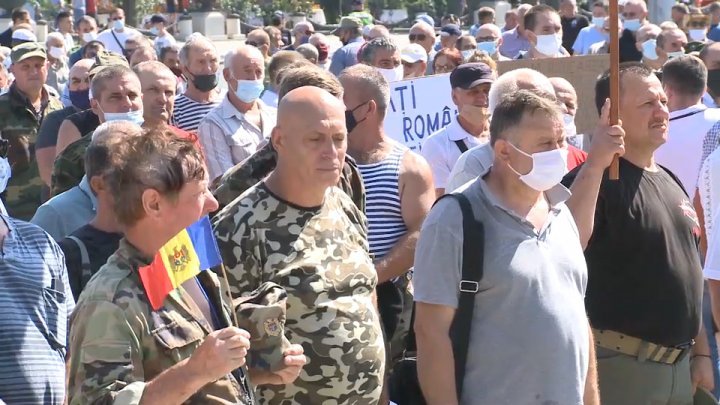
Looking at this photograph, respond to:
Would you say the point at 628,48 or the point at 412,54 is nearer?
the point at 412,54

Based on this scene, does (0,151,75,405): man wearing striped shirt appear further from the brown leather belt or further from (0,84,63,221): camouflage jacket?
(0,84,63,221): camouflage jacket

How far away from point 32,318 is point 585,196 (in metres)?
Result: 2.28

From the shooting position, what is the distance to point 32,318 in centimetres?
346

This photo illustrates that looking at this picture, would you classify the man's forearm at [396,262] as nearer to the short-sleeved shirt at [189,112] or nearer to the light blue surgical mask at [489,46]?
the short-sleeved shirt at [189,112]

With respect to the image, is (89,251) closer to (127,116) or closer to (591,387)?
(591,387)

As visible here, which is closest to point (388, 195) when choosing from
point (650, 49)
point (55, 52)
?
point (650, 49)

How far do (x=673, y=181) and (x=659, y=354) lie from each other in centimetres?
77

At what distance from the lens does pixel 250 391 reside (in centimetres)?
340

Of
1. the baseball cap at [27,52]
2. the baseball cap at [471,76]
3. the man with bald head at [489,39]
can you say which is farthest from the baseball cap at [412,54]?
the baseball cap at [471,76]

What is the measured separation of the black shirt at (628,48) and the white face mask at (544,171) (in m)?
9.75

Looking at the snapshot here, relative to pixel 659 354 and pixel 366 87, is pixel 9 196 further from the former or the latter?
pixel 659 354

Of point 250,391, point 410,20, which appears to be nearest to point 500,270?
point 250,391

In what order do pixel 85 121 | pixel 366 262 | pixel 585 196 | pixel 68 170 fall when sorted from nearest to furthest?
pixel 366 262 < pixel 585 196 < pixel 68 170 < pixel 85 121

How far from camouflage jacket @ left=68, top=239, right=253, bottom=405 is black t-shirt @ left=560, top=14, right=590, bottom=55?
1485cm
